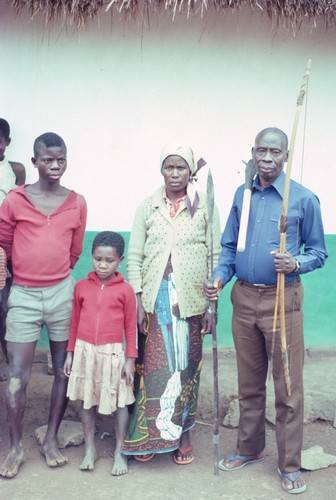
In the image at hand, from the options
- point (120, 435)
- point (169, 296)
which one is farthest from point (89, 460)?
point (169, 296)

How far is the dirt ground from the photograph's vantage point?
3828mm

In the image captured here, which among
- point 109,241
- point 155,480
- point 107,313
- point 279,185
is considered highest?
point 279,185

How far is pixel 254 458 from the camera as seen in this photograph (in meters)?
4.18

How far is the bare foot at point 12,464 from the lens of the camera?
3926 mm

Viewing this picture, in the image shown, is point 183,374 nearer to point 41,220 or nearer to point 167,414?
point 167,414

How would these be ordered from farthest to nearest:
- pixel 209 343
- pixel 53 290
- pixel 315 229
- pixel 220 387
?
pixel 209 343 → pixel 220 387 → pixel 53 290 → pixel 315 229

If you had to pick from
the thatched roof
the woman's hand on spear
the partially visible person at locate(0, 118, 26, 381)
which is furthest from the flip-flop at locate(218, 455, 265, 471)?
the thatched roof

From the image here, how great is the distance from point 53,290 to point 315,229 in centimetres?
146

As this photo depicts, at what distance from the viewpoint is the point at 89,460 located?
4.07 metres

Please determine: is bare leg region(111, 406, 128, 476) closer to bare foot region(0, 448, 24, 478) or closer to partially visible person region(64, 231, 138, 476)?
partially visible person region(64, 231, 138, 476)

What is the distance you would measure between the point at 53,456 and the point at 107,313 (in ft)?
3.03

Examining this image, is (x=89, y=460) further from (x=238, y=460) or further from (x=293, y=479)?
(x=293, y=479)

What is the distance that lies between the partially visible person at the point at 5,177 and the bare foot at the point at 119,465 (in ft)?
3.27

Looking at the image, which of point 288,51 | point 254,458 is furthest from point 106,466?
point 288,51
